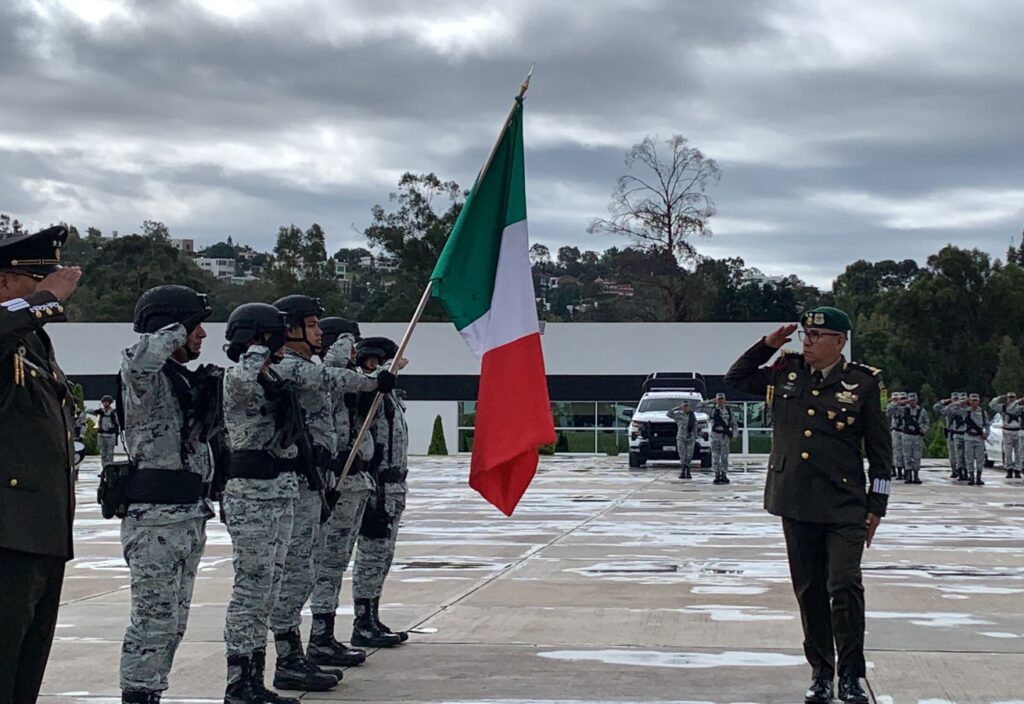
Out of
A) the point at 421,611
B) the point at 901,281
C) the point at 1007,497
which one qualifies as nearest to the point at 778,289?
the point at 901,281

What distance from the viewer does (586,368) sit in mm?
47781

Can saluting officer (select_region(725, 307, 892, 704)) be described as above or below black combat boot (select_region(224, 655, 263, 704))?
above

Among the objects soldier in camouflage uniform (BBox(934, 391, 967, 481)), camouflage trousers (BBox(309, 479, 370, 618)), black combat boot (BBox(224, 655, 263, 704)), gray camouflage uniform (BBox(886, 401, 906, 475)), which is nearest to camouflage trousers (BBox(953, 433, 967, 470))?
soldier in camouflage uniform (BBox(934, 391, 967, 481))

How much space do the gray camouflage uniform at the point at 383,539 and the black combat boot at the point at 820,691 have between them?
9.70 ft

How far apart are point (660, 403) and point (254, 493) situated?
29.5m

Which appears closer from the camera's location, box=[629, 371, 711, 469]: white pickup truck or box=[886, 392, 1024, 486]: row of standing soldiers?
box=[886, 392, 1024, 486]: row of standing soldiers

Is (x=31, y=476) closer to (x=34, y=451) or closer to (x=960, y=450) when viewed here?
(x=34, y=451)

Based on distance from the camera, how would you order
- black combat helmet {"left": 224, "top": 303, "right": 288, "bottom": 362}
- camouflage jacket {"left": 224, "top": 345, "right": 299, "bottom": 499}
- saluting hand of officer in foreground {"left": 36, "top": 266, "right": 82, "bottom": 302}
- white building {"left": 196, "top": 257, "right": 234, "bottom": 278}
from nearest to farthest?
saluting hand of officer in foreground {"left": 36, "top": 266, "right": 82, "bottom": 302}, camouflage jacket {"left": 224, "top": 345, "right": 299, "bottom": 499}, black combat helmet {"left": 224, "top": 303, "right": 288, "bottom": 362}, white building {"left": 196, "top": 257, "right": 234, "bottom": 278}

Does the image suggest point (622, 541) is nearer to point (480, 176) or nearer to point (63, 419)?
point (480, 176)

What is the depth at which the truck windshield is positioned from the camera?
1414 inches

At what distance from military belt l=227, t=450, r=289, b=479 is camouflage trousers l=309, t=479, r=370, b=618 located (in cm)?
136

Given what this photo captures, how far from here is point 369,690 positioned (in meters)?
7.56

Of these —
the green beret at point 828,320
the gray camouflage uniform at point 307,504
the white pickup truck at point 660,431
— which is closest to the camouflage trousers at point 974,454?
the white pickup truck at point 660,431

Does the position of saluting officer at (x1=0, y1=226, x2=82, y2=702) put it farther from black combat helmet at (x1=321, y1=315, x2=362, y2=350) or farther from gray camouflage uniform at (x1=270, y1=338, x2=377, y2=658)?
black combat helmet at (x1=321, y1=315, x2=362, y2=350)
